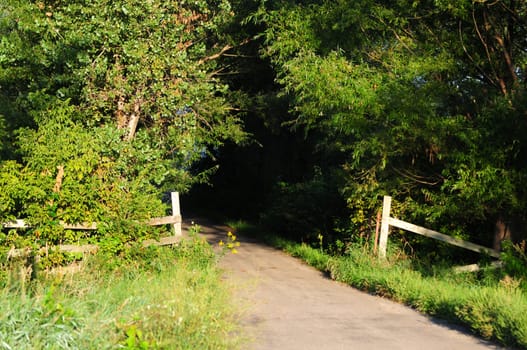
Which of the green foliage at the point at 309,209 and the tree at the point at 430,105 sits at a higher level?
the tree at the point at 430,105

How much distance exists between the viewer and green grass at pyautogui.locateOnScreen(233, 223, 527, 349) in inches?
343

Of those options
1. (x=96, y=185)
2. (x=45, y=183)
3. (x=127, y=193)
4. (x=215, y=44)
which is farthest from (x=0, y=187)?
(x=215, y=44)

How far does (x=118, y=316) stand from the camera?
723 centimetres

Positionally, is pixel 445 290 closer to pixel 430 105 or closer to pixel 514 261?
pixel 514 261

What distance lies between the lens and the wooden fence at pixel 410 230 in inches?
500

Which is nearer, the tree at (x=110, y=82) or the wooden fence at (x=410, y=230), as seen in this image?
the wooden fence at (x=410, y=230)

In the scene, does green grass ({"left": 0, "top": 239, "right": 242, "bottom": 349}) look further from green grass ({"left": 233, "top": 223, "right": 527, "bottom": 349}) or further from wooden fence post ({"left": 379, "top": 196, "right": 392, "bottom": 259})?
wooden fence post ({"left": 379, "top": 196, "right": 392, "bottom": 259})

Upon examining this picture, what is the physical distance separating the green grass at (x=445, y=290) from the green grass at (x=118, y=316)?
10.4 ft

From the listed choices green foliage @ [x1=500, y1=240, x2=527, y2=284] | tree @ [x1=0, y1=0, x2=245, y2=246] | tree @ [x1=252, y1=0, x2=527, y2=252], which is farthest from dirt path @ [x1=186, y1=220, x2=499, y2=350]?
tree @ [x1=0, y1=0, x2=245, y2=246]

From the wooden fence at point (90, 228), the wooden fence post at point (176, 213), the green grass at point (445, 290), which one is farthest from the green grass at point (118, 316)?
the wooden fence post at point (176, 213)

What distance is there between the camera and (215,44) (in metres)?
21.0

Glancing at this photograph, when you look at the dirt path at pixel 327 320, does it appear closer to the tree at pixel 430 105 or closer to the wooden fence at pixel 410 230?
the wooden fence at pixel 410 230

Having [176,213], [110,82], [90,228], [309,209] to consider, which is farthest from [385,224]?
[110,82]

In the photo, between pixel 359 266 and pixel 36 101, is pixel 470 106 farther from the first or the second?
pixel 36 101
